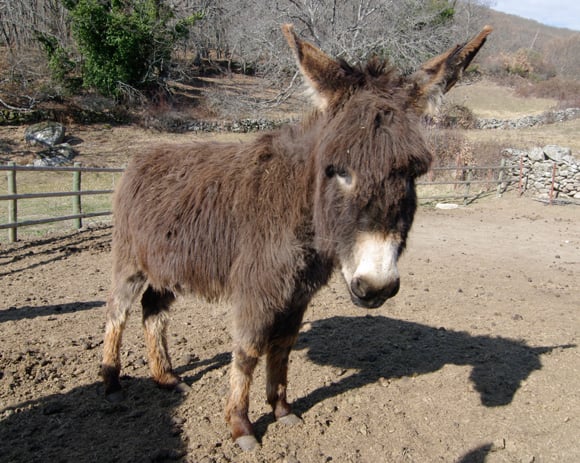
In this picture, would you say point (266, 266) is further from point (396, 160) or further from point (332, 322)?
point (332, 322)

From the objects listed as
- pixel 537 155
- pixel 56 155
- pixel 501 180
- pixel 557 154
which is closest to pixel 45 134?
pixel 56 155

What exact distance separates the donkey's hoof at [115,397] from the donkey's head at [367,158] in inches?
89.7

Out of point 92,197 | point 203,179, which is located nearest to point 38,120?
point 92,197

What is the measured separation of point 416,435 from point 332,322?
7.27ft

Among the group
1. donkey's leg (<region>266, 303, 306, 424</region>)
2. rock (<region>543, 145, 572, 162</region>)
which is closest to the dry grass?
rock (<region>543, 145, 572, 162</region>)

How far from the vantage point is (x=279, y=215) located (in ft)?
9.68

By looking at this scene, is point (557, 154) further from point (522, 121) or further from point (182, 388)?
point (182, 388)

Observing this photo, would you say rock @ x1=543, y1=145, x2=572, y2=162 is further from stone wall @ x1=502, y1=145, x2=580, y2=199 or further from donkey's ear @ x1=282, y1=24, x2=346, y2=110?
donkey's ear @ x1=282, y1=24, x2=346, y2=110

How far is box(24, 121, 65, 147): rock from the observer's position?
20.7 metres

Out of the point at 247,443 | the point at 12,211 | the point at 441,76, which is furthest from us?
the point at 12,211

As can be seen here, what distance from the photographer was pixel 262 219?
2996 millimetres

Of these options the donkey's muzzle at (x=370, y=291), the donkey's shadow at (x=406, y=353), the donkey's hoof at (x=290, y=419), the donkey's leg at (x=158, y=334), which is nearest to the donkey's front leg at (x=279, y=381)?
the donkey's hoof at (x=290, y=419)

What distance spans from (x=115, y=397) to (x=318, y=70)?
3035 millimetres

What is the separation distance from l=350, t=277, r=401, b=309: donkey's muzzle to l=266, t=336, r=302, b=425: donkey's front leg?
1.23m
